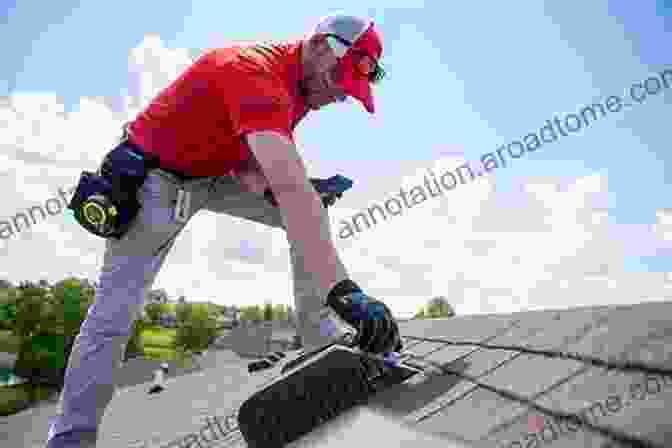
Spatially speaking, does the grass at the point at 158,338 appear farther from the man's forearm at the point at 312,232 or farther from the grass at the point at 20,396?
the man's forearm at the point at 312,232

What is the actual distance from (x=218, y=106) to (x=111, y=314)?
1.19m

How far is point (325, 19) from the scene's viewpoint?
2.56 metres

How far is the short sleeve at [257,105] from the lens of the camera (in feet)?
6.08

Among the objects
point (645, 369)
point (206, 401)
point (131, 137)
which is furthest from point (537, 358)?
point (206, 401)

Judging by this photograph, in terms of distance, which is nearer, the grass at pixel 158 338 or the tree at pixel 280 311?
the grass at pixel 158 338

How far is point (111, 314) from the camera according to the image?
2.40 m

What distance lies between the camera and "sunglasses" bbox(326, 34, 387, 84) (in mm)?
2455

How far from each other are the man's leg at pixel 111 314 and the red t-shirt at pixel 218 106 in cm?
22

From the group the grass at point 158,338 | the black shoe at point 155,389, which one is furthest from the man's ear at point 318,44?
the grass at point 158,338

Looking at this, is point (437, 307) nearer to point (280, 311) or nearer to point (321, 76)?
point (280, 311)

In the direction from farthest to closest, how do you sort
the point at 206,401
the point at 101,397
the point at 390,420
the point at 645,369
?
the point at 206,401, the point at 101,397, the point at 390,420, the point at 645,369

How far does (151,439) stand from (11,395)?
44.3 m

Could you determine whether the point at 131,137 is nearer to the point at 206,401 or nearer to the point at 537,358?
the point at 537,358

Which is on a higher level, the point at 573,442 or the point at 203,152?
the point at 203,152
